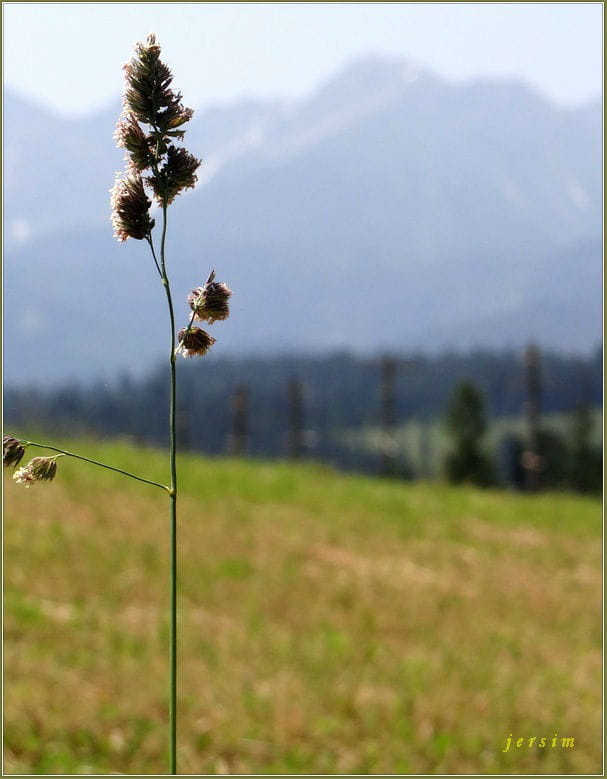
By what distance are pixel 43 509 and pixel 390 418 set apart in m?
18.5

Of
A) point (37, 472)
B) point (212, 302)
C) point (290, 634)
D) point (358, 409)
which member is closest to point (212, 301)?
point (212, 302)

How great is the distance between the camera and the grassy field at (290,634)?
19.5 ft

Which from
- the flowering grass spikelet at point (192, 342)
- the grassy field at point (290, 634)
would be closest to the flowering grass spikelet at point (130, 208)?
the flowering grass spikelet at point (192, 342)

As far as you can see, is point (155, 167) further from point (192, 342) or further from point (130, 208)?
point (192, 342)

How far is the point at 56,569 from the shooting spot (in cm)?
948

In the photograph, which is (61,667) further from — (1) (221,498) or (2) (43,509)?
(1) (221,498)

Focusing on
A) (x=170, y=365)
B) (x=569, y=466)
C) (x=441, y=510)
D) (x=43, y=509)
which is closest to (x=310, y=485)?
(x=441, y=510)

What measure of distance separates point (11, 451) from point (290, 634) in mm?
8242

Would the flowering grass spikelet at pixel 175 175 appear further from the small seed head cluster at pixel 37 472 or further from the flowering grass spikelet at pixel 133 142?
the small seed head cluster at pixel 37 472

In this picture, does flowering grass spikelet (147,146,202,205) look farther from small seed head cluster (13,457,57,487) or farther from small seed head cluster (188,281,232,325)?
small seed head cluster (13,457,57,487)

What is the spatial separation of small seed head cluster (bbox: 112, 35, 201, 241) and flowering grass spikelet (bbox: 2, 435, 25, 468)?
0.73 ft


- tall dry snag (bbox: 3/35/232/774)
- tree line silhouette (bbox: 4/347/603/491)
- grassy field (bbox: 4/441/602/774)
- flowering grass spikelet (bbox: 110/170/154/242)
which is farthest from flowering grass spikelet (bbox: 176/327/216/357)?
grassy field (bbox: 4/441/602/774)

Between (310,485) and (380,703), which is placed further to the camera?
(310,485)

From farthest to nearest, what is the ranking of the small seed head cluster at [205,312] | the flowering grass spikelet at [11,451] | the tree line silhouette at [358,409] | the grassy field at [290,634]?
the tree line silhouette at [358,409], the grassy field at [290,634], the small seed head cluster at [205,312], the flowering grass spikelet at [11,451]
